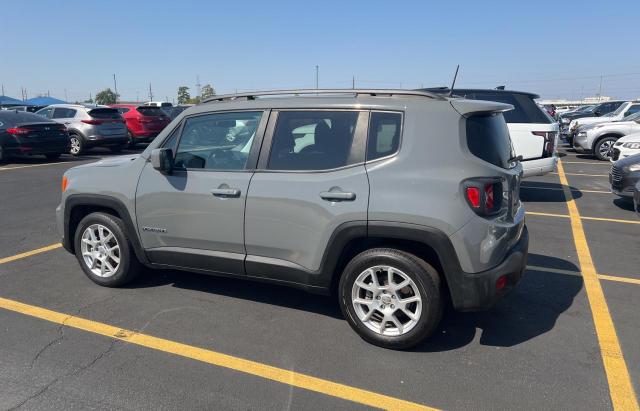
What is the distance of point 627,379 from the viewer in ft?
10.2

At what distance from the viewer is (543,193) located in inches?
382

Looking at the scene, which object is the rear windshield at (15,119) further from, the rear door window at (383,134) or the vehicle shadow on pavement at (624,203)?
the vehicle shadow on pavement at (624,203)

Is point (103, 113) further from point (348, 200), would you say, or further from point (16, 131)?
point (348, 200)

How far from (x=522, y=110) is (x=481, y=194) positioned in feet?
20.9

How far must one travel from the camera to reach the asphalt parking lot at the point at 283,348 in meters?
2.95

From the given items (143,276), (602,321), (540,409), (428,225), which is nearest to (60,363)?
(143,276)

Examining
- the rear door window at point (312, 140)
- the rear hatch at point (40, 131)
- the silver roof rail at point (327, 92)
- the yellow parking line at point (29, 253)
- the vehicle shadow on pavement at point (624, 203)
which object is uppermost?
the silver roof rail at point (327, 92)

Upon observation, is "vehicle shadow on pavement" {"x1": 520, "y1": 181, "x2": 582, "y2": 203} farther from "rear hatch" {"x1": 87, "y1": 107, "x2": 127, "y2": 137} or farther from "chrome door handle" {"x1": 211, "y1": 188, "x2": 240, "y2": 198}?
"rear hatch" {"x1": 87, "y1": 107, "x2": 127, "y2": 137}

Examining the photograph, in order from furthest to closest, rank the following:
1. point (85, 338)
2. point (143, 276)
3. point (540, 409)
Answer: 1. point (143, 276)
2. point (85, 338)
3. point (540, 409)

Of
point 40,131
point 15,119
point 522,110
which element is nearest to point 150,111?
point 40,131

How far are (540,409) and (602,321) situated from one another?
59.4 inches

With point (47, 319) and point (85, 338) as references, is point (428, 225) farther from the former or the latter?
point (47, 319)

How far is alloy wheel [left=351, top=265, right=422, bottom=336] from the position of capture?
134 inches

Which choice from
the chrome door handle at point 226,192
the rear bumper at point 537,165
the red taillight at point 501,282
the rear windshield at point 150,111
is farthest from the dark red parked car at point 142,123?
the red taillight at point 501,282
